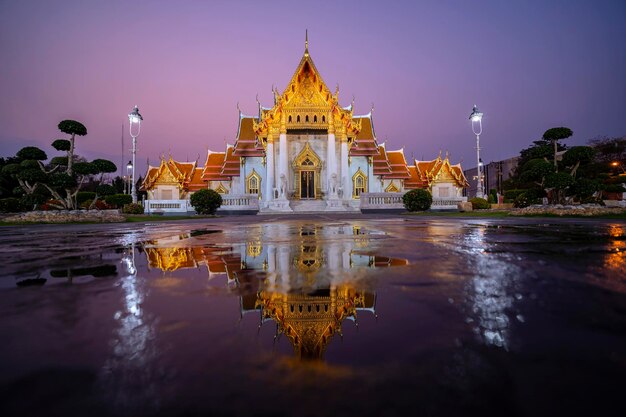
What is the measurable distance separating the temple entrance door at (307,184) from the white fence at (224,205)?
532 centimetres

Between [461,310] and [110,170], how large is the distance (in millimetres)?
21889

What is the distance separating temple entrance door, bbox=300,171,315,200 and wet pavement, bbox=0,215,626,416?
29.5 metres

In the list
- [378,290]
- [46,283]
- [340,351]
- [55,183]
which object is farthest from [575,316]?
[55,183]

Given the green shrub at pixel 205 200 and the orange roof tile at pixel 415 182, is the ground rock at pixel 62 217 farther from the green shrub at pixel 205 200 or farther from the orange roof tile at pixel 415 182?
the orange roof tile at pixel 415 182

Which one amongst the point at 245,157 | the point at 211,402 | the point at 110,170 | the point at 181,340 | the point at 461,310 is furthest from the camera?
the point at 245,157

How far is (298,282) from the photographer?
90.0 inches

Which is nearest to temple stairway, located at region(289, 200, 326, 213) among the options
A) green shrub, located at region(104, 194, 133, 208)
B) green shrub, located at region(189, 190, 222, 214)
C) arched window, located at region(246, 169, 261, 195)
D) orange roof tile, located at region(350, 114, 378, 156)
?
arched window, located at region(246, 169, 261, 195)

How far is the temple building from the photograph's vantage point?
29094 mm

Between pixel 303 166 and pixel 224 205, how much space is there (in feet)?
27.7

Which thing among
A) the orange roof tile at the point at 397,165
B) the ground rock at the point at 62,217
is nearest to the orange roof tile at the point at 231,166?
the orange roof tile at the point at 397,165

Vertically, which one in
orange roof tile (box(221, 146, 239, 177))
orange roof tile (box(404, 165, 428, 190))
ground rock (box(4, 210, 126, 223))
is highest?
orange roof tile (box(221, 146, 239, 177))

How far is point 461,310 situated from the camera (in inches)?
63.9

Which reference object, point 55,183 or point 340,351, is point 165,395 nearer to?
point 340,351

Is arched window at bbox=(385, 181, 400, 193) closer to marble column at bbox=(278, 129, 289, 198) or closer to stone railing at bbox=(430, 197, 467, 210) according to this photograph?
stone railing at bbox=(430, 197, 467, 210)
